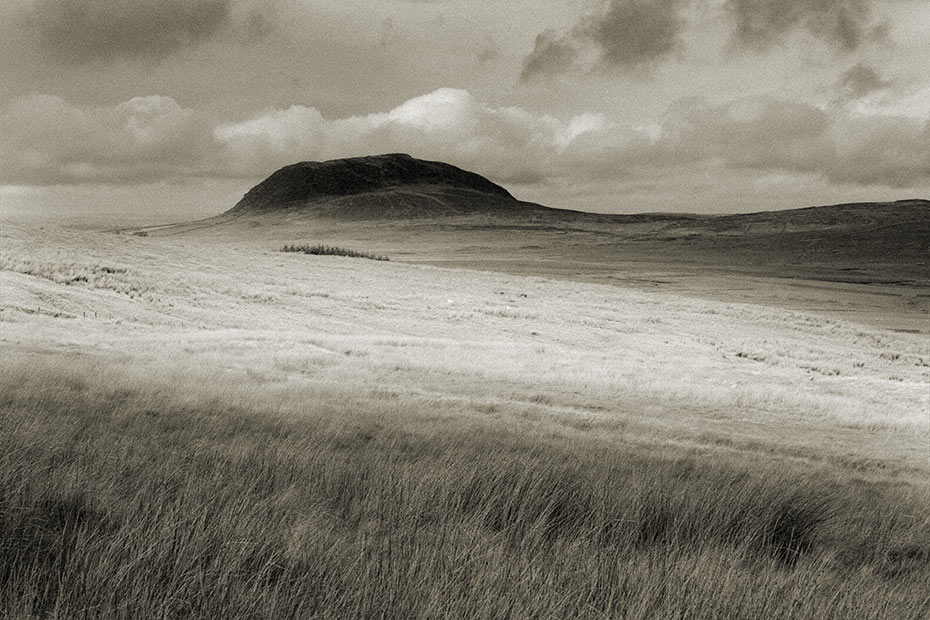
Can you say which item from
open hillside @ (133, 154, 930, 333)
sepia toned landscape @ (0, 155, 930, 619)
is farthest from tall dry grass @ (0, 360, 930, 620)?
open hillside @ (133, 154, 930, 333)

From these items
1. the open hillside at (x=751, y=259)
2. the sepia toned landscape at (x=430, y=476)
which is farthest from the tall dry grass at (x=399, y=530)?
the open hillside at (x=751, y=259)

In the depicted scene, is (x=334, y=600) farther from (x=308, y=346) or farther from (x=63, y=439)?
(x=308, y=346)

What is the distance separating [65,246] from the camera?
49.3 m

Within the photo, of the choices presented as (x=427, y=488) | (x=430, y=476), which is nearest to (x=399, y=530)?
(x=427, y=488)

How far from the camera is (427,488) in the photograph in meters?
5.61

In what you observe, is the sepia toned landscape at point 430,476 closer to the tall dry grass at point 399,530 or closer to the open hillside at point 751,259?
the tall dry grass at point 399,530

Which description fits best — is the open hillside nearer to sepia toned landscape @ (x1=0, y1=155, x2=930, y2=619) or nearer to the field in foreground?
sepia toned landscape @ (x1=0, y1=155, x2=930, y2=619)

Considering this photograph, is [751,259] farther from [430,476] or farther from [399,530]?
[399,530]

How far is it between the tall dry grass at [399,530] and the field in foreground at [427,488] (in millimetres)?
23

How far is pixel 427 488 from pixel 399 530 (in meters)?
1.24

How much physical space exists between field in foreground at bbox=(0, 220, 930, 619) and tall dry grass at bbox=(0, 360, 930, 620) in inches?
0.9

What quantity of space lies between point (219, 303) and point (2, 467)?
35291mm

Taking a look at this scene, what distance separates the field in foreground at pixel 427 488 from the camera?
341 centimetres

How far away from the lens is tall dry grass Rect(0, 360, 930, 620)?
10.7 ft
